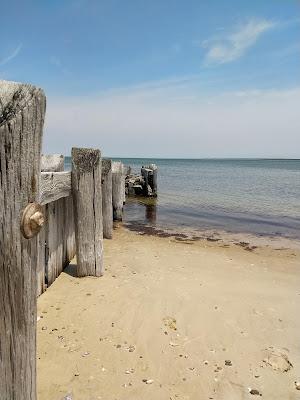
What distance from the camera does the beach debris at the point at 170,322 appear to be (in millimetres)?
4302

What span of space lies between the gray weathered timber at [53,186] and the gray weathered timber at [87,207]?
0.56ft

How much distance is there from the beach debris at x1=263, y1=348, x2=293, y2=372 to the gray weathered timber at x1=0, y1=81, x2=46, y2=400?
2.75 metres

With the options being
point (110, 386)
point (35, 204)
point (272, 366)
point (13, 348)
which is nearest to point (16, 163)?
point (35, 204)

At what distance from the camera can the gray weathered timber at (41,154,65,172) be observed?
18.9ft

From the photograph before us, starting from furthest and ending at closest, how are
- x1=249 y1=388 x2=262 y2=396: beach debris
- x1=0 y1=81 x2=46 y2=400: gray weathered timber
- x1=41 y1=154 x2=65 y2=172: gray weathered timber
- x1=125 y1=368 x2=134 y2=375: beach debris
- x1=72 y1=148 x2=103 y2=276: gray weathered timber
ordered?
x1=41 y1=154 x2=65 y2=172: gray weathered timber → x1=72 y1=148 x2=103 y2=276: gray weathered timber → x1=125 y1=368 x2=134 y2=375: beach debris → x1=249 y1=388 x2=262 y2=396: beach debris → x1=0 y1=81 x2=46 y2=400: gray weathered timber

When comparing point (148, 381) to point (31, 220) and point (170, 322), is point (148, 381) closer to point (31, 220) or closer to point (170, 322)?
point (170, 322)

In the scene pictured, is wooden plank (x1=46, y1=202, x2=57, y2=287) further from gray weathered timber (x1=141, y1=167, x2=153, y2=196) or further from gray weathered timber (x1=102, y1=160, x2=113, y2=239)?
gray weathered timber (x1=141, y1=167, x2=153, y2=196)

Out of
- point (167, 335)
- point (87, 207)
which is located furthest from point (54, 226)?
point (167, 335)

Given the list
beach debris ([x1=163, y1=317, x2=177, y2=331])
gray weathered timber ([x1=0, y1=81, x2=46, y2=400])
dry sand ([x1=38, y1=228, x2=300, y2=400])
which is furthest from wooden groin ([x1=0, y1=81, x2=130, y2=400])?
beach debris ([x1=163, y1=317, x2=177, y2=331])

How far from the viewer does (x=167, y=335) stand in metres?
4.12

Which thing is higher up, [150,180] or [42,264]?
[150,180]

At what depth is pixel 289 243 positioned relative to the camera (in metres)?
10.8

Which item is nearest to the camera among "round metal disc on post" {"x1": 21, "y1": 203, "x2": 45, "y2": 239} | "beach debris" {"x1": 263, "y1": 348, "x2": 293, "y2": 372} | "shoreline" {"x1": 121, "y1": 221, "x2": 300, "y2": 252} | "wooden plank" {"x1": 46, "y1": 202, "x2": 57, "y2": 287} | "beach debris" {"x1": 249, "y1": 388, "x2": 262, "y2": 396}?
"round metal disc on post" {"x1": 21, "y1": 203, "x2": 45, "y2": 239}

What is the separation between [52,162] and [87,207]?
3.96ft
